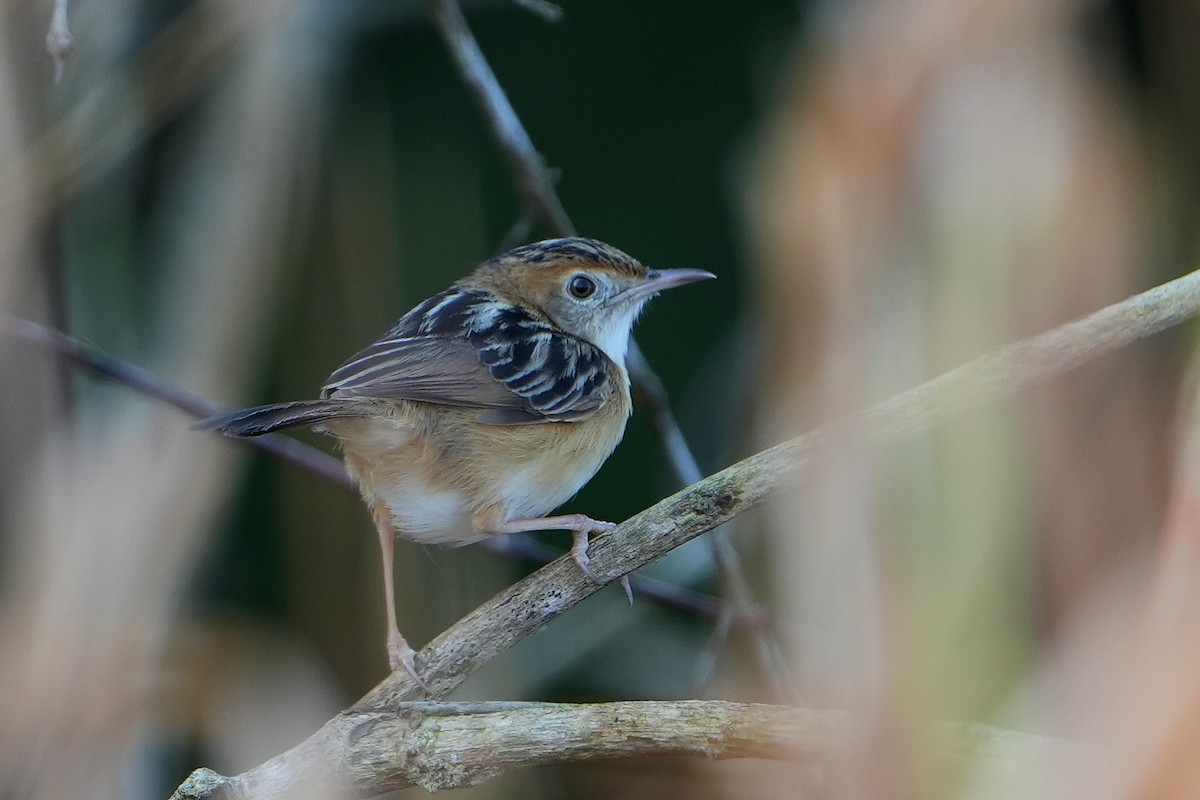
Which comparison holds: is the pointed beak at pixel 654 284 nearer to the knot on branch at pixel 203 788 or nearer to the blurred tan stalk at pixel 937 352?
the blurred tan stalk at pixel 937 352

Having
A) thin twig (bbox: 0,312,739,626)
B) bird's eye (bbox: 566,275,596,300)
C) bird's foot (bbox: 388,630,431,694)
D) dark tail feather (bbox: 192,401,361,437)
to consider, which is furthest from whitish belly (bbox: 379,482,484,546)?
bird's eye (bbox: 566,275,596,300)

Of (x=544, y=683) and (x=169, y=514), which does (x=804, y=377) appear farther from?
(x=544, y=683)

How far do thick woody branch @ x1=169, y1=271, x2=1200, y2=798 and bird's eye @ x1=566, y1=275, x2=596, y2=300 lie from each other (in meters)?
1.84

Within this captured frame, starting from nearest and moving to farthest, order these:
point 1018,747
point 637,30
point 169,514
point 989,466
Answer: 1. point 1018,747
2. point 989,466
3. point 169,514
4. point 637,30

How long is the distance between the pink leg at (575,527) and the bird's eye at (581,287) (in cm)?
108

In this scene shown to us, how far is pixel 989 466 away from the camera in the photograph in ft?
7.62

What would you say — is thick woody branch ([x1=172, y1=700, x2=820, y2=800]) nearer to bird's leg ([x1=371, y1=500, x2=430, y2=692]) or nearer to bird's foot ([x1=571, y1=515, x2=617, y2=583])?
bird's foot ([x1=571, y1=515, x2=617, y2=583])

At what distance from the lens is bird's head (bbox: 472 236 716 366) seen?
176 inches

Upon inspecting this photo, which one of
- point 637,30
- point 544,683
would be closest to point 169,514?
point 544,683

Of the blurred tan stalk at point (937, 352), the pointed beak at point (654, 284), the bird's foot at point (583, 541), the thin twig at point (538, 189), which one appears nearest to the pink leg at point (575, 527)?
the bird's foot at point (583, 541)

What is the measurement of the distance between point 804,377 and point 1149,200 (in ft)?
8.46

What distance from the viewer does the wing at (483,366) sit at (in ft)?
11.9

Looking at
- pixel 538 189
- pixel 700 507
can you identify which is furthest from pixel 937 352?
pixel 538 189

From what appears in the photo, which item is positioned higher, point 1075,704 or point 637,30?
point 637,30
